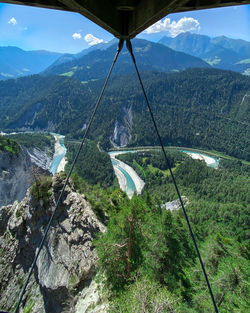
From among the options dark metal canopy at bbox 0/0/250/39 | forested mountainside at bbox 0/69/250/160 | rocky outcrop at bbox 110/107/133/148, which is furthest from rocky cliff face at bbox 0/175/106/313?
rocky outcrop at bbox 110/107/133/148

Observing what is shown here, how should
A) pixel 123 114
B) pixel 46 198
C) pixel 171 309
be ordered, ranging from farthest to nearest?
pixel 123 114
pixel 46 198
pixel 171 309

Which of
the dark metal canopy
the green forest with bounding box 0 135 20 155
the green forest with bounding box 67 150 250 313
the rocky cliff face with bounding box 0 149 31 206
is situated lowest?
the rocky cliff face with bounding box 0 149 31 206

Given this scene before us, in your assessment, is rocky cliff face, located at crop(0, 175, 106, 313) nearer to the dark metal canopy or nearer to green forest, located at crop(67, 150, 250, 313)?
green forest, located at crop(67, 150, 250, 313)

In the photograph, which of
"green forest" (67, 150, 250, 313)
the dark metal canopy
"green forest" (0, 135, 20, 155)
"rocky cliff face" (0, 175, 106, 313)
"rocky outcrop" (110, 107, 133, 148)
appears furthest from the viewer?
"rocky outcrop" (110, 107, 133, 148)

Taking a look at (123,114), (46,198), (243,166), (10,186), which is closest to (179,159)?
(243,166)

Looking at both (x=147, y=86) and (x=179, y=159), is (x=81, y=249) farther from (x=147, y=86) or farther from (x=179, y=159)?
(x=147, y=86)

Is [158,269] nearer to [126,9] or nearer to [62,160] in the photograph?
[126,9]
